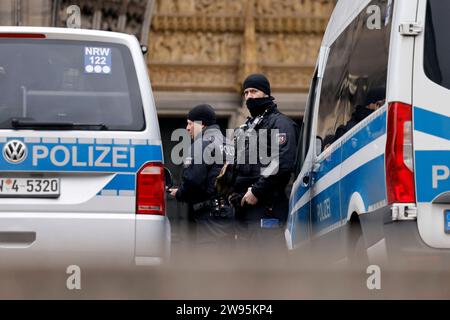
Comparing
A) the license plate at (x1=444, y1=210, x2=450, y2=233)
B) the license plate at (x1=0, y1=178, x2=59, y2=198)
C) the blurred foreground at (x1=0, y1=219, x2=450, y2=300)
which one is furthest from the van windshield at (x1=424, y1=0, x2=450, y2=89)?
the license plate at (x1=0, y1=178, x2=59, y2=198)

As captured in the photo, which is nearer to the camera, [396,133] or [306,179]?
[396,133]

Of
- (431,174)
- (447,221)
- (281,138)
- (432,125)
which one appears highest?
(281,138)

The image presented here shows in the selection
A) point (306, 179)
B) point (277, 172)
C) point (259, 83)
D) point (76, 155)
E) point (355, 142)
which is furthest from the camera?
point (259, 83)

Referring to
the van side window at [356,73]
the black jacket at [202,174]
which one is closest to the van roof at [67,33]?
the van side window at [356,73]

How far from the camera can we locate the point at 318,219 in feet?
29.9

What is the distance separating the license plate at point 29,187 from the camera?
7.68 m

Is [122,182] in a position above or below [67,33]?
below

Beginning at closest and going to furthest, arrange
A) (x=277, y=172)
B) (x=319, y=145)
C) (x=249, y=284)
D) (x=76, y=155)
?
(x=249, y=284) → (x=76, y=155) → (x=319, y=145) → (x=277, y=172)

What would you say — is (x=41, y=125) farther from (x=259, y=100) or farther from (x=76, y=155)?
(x=259, y=100)

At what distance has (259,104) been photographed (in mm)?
9828

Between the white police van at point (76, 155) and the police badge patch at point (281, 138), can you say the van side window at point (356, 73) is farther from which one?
the white police van at point (76, 155)

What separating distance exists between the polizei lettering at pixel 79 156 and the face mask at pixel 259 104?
2.20 metres

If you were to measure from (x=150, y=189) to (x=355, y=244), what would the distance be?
3.78 feet

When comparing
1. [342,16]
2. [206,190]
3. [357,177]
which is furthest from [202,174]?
[357,177]
